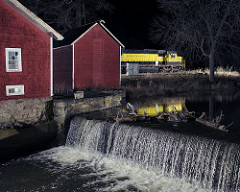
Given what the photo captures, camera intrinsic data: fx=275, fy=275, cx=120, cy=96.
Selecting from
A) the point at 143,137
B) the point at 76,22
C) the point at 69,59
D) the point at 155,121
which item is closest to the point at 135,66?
the point at 76,22

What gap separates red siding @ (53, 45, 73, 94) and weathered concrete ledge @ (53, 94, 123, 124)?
4.46 m

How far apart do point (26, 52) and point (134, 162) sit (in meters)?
6.98

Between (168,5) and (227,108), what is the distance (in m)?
15.3

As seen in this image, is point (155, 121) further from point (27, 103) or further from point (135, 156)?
point (27, 103)

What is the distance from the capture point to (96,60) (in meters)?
20.9

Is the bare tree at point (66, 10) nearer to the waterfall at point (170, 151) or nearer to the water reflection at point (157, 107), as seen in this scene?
the water reflection at point (157, 107)

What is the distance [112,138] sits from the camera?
11258mm

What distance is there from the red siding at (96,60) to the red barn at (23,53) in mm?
6695

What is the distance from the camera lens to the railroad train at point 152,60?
4234cm

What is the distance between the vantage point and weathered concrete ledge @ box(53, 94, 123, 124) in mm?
13516

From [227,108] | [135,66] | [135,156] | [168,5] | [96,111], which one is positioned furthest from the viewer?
[135,66]

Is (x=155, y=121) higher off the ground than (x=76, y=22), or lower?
lower

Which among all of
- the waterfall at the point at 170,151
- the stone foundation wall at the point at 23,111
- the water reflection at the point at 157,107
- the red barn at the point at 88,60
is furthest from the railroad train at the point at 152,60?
the waterfall at the point at 170,151

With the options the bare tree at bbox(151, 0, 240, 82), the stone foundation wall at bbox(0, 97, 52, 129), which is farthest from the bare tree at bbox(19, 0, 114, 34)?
the stone foundation wall at bbox(0, 97, 52, 129)
